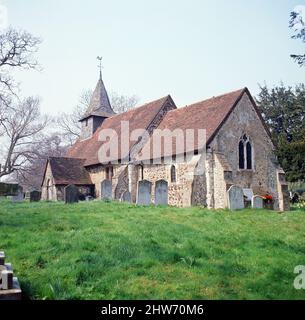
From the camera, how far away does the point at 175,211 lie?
43.7ft

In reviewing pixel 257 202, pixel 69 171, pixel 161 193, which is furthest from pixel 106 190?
pixel 257 202

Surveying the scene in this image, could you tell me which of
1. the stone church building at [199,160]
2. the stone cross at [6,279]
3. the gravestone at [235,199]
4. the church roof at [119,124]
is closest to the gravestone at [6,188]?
the stone cross at [6,279]

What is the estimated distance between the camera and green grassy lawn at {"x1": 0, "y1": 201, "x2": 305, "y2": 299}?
520cm

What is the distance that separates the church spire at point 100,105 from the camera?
33656 mm

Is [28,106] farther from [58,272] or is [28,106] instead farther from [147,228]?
[58,272]

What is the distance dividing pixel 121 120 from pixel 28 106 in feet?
63.1

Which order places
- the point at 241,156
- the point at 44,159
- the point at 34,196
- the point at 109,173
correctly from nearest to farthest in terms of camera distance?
the point at 241,156
the point at 34,196
the point at 109,173
the point at 44,159

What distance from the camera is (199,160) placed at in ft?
61.9

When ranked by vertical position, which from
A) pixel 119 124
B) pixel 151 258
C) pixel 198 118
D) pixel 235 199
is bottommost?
pixel 151 258

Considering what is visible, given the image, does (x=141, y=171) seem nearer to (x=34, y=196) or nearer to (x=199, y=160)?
(x=199, y=160)

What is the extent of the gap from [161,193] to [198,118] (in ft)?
23.5

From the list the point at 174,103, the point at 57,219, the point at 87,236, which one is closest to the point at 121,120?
the point at 174,103

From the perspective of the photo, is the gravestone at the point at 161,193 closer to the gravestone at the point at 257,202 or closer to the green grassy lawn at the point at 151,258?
the gravestone at the point at 257,202

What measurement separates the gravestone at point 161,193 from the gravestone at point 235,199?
9.87ft
